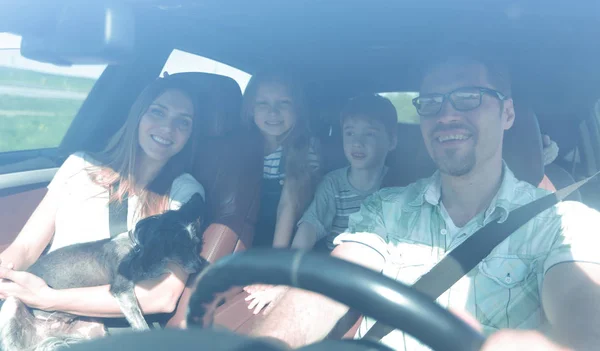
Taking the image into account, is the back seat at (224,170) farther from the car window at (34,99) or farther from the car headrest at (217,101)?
the car window at (34,99)

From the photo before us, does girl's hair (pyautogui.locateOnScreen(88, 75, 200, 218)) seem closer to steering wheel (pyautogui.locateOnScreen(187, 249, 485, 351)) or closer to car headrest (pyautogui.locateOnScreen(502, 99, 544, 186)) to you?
car headrest (pyautogui.locateOnScreen(502, 99, 544, 186))

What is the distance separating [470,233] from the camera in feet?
6.36

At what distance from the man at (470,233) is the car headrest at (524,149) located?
235mm

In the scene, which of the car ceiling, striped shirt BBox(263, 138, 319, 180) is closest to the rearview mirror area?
the car ceiling

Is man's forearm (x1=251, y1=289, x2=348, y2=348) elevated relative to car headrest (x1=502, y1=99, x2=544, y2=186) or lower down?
lower down

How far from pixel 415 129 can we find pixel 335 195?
63 centimetres

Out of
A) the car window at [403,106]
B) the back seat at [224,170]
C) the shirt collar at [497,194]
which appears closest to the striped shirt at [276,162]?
the back seat at [224,170]

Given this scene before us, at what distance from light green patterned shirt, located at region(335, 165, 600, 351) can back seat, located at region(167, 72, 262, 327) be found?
68cm

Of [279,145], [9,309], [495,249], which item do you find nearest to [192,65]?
[279,145]

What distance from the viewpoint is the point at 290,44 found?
3.20m

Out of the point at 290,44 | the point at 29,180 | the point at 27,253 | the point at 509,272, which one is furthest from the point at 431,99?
the point at 29,180

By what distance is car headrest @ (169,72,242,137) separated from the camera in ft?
10.0

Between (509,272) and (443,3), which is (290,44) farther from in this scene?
(509,272)

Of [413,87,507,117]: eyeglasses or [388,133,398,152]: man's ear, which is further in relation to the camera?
[388,133,398,152]: man's ear
